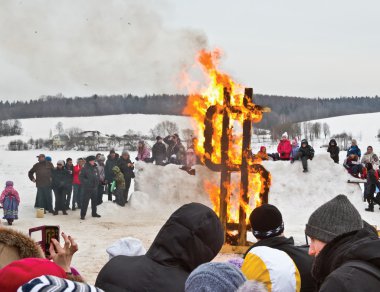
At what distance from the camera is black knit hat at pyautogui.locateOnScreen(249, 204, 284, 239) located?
14.3 ft

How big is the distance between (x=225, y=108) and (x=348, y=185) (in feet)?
29.5

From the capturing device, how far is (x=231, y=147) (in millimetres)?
9977

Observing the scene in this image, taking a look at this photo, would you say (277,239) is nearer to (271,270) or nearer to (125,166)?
(271,270)

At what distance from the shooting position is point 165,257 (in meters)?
3.17

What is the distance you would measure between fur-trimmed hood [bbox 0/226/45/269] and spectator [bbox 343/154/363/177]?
641 inches

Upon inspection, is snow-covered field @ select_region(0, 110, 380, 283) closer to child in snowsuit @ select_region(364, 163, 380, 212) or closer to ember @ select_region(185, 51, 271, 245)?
child in snowsuit @ select_region(364, 163, 380, 212)

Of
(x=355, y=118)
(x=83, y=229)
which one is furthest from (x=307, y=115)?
(x=83, y=229)

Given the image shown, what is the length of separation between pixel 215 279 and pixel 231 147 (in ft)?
24.8

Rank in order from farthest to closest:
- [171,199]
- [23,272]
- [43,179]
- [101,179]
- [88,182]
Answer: [171,199], [101,179], [43,179], [88,182], [23,272]

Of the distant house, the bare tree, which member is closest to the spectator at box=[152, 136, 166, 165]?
the distant house

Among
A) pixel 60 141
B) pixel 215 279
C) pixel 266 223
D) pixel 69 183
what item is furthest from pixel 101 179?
pixel 60 141

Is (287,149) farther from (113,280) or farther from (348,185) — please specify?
(113,280)

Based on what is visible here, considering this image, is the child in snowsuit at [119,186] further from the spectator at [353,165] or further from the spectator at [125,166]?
the spectator at [353,165]

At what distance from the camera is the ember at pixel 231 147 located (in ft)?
32.0
